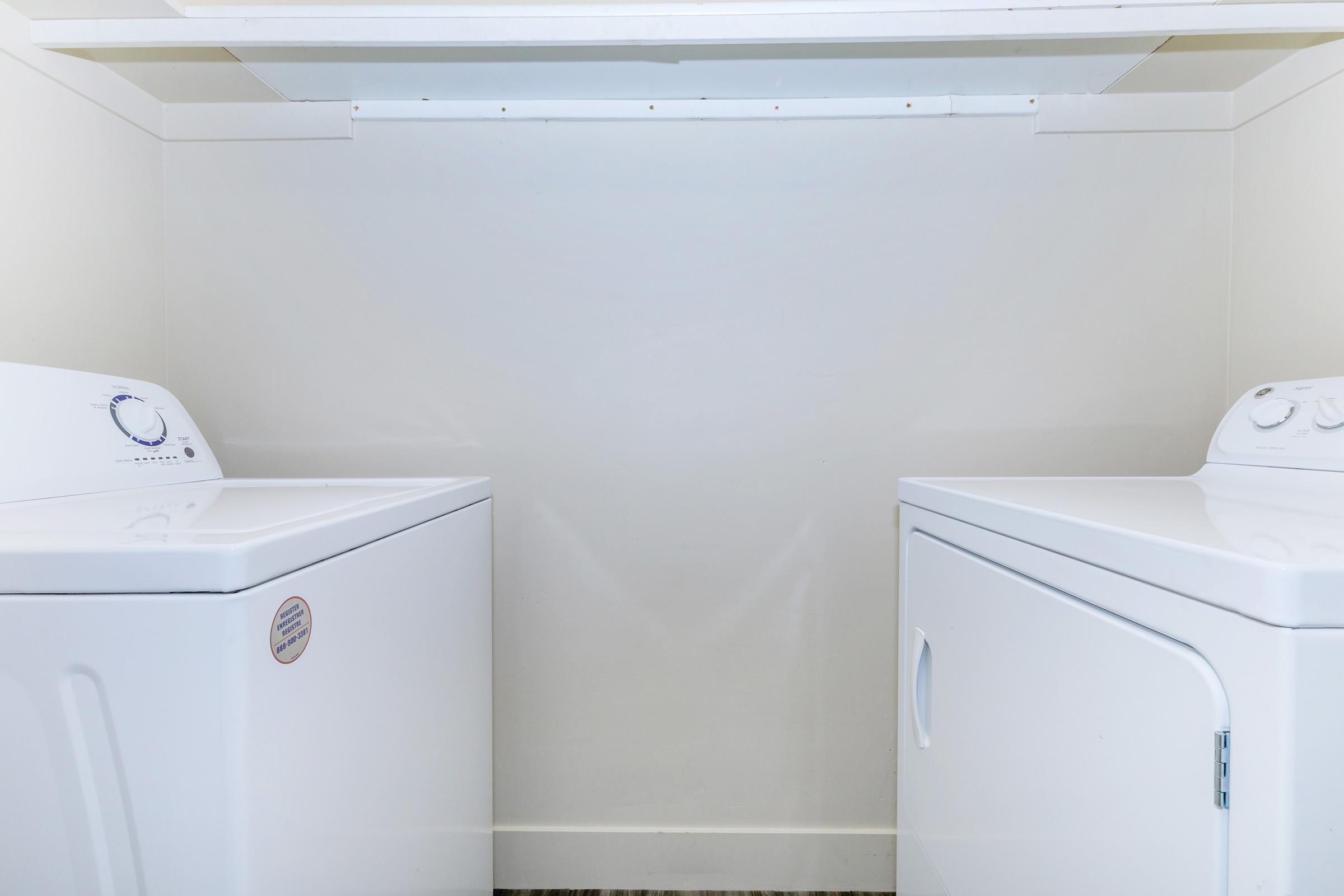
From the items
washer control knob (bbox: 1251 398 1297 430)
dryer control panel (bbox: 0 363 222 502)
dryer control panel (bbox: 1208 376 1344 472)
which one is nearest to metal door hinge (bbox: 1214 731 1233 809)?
dryer control panel (bbox: 1208 376 1344 472)

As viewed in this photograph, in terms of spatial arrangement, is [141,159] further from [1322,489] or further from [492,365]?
[1322,489]

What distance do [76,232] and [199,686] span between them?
1.05 metres

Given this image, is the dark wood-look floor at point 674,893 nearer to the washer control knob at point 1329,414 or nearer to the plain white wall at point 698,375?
the plain white wall at point 698,375

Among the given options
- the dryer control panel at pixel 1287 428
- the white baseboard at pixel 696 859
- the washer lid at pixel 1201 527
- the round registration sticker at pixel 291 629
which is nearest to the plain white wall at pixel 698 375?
the white baseboard at pixel 696 859

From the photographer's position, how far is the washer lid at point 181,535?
1.64ft

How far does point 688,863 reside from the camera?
1348mm

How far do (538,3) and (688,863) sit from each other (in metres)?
1.60

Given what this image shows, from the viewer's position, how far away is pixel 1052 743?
66cm

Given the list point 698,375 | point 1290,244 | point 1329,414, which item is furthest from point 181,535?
point 1290,244

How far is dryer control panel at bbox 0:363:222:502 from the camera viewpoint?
0.81 m

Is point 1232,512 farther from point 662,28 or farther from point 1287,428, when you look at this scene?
point 662,28

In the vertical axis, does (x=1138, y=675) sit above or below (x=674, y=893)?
above

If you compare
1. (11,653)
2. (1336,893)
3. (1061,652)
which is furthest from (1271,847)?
(11,653)

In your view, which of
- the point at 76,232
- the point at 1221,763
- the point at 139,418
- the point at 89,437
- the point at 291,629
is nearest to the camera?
the point at 1221,763
